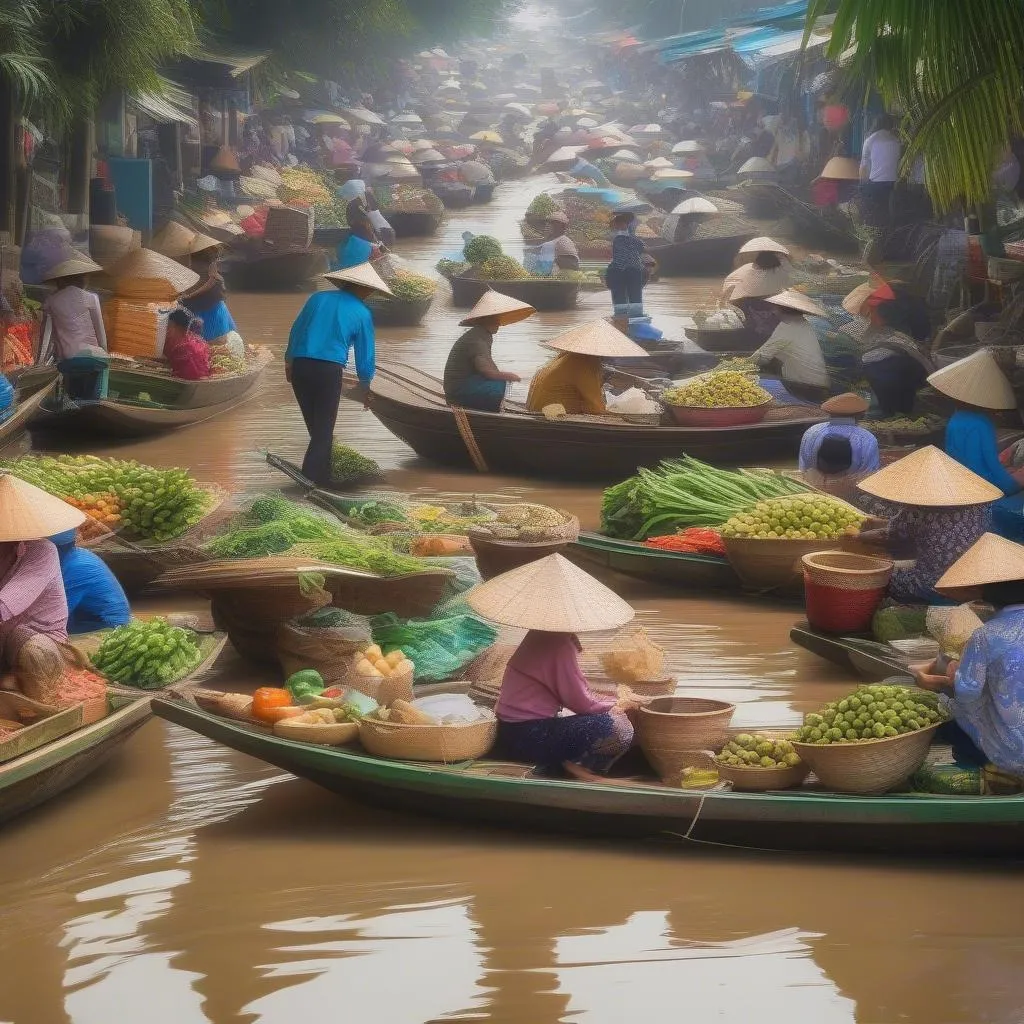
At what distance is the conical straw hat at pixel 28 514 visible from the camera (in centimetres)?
598

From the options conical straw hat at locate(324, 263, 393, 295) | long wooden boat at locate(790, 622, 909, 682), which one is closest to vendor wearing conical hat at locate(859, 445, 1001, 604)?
long wooden boat at locate(790, 622, 909, 682)

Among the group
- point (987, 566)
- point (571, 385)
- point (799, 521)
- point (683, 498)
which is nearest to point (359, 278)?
point (571, 385)

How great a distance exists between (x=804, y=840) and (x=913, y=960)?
639mm

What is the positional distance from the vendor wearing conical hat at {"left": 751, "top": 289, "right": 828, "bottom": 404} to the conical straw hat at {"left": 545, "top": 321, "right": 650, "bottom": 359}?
1774 mm

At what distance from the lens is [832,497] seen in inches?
337

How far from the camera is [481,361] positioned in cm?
1119

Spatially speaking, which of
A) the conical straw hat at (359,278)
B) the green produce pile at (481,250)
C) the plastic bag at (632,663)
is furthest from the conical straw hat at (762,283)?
the plastic bag at (632,663)

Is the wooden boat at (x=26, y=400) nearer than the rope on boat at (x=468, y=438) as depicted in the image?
Yes

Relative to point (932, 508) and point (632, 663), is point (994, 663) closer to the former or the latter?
point (632, 663)

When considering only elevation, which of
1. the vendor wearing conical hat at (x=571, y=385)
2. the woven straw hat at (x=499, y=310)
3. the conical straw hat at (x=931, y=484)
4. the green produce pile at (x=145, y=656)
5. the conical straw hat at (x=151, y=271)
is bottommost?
the green produce pile at (x=145, y=656)

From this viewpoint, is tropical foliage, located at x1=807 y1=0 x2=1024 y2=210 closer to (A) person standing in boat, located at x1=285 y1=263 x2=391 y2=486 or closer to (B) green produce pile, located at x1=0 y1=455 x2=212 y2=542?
(A) person standing in boat, located at x1=285 y1=263 x2=391 y2=486

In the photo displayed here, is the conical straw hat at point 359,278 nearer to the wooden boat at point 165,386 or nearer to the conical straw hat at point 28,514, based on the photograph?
the wooden boat at point 165,386

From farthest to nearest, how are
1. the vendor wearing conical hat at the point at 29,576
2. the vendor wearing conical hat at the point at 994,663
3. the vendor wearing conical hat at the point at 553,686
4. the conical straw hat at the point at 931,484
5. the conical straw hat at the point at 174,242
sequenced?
1. the conical straw hat at the point at 174,242
2. the conical straw hat at the point at 931,484
3. the vendor wearing conical hat at the point at 29,576
4. the vendor wearing conical hat at the point at 553,686
5. the vendor wearing conical hat at the point at 994,663

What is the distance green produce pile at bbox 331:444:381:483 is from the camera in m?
11.2
